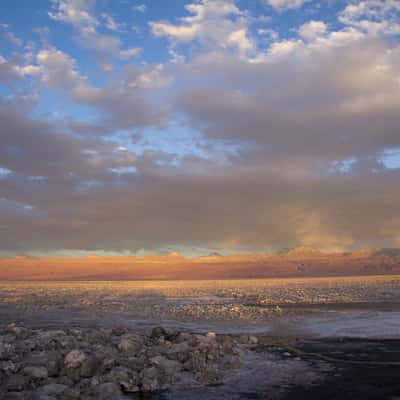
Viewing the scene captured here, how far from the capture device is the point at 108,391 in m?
8.77

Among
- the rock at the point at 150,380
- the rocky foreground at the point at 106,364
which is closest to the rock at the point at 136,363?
the rocky foreground at the point at 106,364

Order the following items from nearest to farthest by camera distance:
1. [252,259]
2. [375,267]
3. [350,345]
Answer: [350,345] → [375,267] → [252,259]

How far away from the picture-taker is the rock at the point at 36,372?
962cm

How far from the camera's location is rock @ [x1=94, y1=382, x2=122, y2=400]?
860cm

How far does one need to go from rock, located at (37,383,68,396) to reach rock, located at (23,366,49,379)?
2.40 ft

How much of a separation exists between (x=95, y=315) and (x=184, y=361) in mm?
13290

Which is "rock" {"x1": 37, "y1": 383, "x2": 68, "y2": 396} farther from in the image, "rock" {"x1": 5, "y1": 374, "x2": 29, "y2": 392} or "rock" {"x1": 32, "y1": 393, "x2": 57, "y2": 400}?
"rock" {"x1": 5, "y1": 374, "x2": 29, "y2": 392}

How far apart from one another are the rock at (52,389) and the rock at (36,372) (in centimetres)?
73

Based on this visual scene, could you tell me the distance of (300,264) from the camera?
98.9m

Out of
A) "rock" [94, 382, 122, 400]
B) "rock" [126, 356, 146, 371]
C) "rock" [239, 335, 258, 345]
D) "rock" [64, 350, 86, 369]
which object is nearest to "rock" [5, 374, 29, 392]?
"rock" [64, 350, 86, 369]

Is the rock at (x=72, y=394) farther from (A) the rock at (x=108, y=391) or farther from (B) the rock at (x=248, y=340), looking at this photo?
(B) the rock at (x=248, y=340)

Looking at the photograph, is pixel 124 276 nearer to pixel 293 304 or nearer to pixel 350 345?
pixel 293 304

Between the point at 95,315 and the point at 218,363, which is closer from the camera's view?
the point at 218,363

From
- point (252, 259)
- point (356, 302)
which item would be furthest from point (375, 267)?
point (356, 302)
